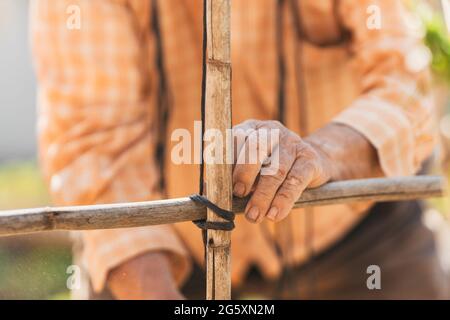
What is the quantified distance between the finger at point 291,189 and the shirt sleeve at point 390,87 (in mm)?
242

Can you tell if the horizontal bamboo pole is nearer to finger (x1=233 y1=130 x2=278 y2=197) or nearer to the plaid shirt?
finger (x1=233 y1=130 x2=278 y2=197)

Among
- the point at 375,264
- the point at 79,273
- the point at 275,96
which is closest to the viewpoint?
the point at 79,273

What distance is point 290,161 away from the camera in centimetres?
93

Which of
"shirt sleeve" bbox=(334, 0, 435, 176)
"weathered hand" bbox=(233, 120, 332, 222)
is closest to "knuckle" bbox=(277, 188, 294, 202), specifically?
"weathered hand" bbox=(233, 120, 332, 222)

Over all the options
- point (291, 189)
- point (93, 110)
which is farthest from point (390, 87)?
point (93, 110)

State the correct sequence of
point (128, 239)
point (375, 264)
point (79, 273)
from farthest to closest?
point (375, 264) < point (79, 273) < point (128, 239)

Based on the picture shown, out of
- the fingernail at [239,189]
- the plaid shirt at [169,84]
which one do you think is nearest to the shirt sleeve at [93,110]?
the plaid shirt at [169,84]

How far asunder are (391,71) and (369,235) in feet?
1.50

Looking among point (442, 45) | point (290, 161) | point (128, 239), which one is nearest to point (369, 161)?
point (290, 161)

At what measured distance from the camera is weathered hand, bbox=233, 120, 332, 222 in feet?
2.95

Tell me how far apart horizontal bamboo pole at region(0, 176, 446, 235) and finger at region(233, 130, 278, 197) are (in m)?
0.02

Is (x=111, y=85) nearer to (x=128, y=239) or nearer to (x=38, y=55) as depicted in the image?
(x=38, y=55)

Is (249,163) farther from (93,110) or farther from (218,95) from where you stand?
(93,110)

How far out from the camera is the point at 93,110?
124 centimetres
